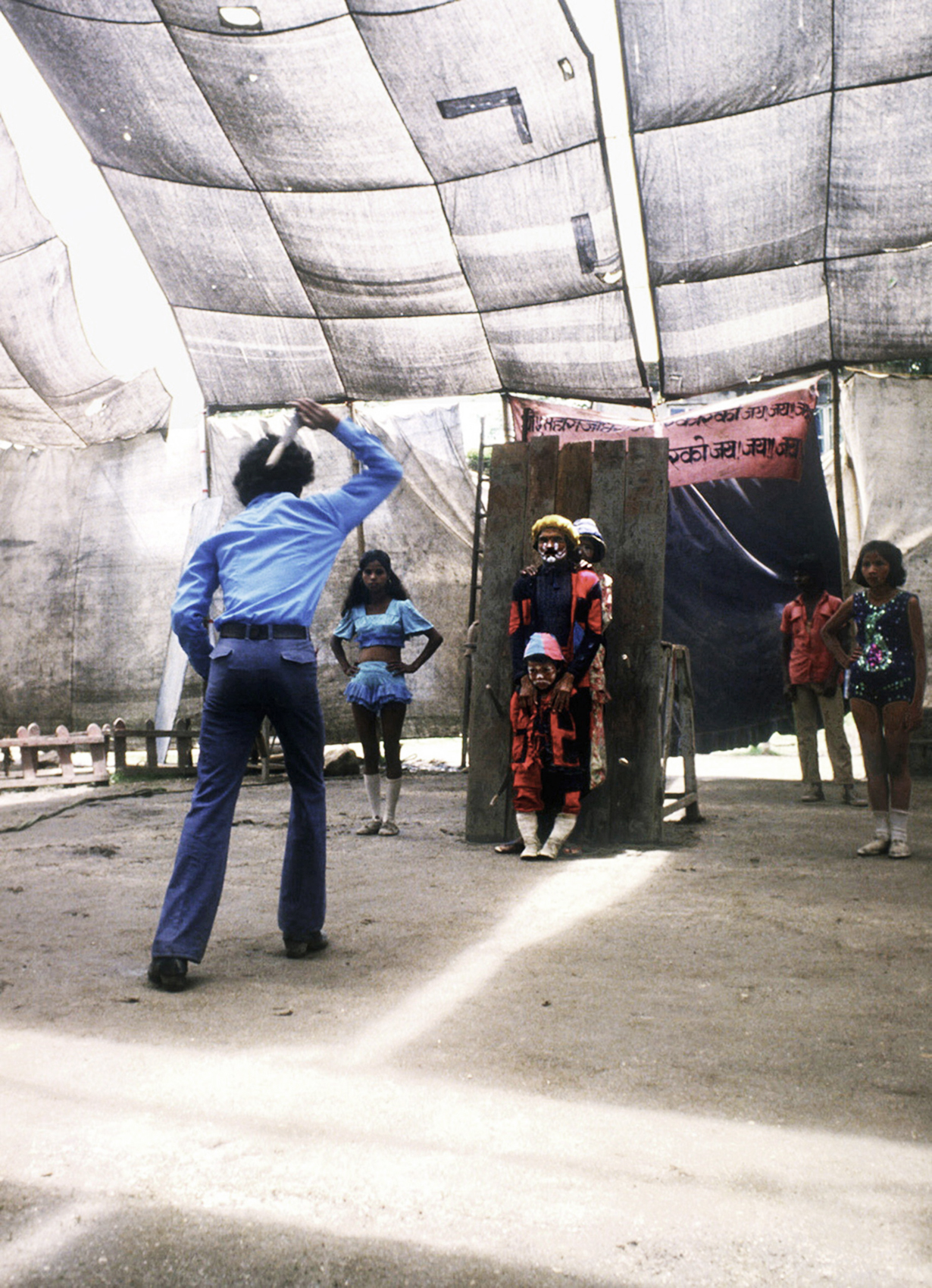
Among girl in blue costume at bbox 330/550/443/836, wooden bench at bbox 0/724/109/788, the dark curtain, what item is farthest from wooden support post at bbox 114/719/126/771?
the dark curtain

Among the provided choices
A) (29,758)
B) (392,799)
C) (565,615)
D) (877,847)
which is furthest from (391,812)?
(29,758)

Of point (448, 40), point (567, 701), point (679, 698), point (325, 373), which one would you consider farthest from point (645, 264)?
point (567, 701)

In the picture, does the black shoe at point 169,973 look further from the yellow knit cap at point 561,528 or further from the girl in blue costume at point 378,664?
the girl in blue costume at point 378,664

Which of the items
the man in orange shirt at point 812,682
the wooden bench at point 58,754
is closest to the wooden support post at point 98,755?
the wooden bench at point 58,754

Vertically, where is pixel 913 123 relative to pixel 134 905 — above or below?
above

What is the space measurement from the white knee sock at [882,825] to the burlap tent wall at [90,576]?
8.05m

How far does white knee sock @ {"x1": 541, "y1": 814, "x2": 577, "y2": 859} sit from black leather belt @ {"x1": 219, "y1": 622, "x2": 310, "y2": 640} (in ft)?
7.72

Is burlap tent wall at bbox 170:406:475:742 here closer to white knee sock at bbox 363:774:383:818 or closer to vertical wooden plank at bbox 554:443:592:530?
white knee sock at bbox 363:774:383:818

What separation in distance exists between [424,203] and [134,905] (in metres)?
6.70

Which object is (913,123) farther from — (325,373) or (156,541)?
(156,541)

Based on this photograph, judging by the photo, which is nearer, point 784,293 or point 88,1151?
point 88,1151

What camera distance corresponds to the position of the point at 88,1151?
196cm

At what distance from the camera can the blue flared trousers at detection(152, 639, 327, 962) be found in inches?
124

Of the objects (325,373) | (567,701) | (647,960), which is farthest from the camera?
(325,373)
